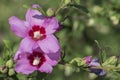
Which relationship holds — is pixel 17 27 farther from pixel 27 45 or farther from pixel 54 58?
pixel 54 58

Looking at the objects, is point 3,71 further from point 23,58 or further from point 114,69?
point 114,69

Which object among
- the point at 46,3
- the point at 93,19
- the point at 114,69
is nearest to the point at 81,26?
the point at 93,19

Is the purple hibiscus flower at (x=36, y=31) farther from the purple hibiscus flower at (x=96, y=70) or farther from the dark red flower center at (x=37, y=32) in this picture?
the purple hibiscus flower at (x=96, y=70)

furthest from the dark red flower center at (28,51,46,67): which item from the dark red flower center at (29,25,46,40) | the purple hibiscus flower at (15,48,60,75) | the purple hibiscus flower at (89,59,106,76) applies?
the purple hibiscus flower at (89,59,106,76)

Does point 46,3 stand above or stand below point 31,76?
above

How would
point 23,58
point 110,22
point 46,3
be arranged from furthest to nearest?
1. point 46,3
2. point 110,22
3. point 23,58

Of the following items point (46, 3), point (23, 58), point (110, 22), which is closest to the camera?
point (23, 58)

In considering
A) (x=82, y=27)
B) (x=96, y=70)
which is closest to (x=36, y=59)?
(x=96, y=70)
